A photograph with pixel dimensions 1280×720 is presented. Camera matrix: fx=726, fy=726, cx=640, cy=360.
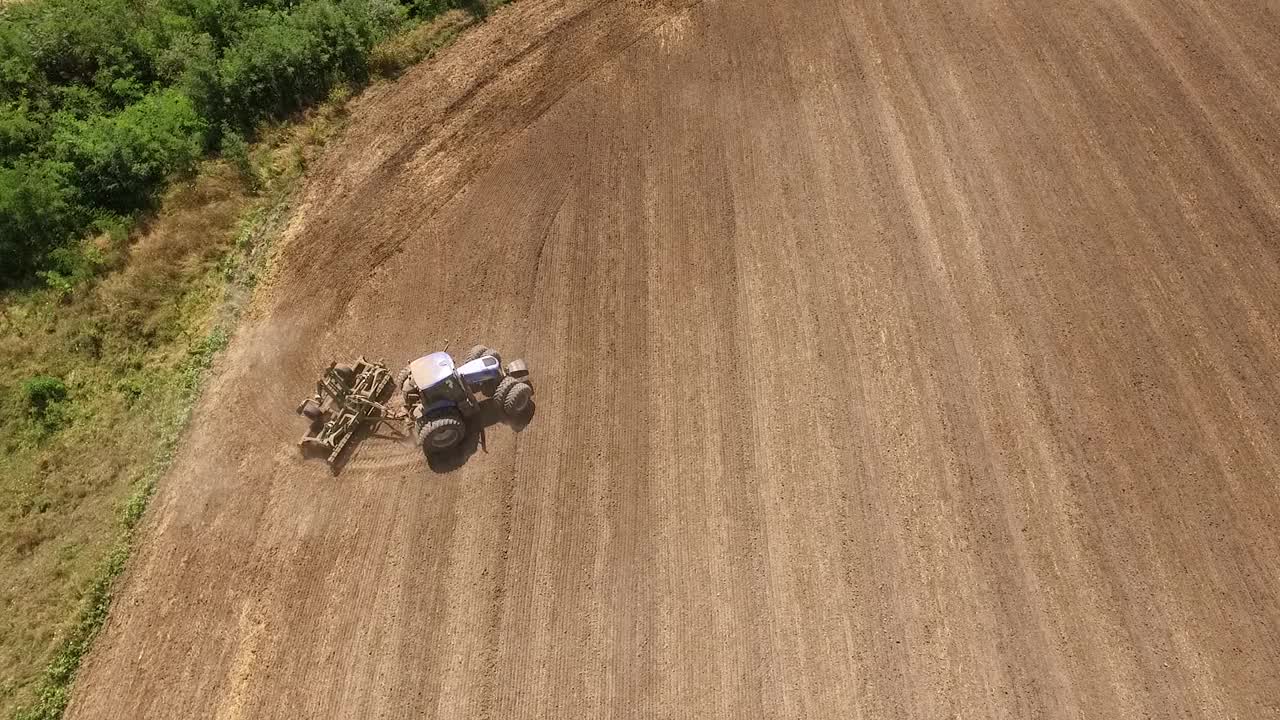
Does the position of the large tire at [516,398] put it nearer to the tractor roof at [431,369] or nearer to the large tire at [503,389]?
the large tire at [503,389]

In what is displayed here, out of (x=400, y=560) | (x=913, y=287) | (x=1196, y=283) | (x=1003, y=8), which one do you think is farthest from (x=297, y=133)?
(x=1196, y=283)

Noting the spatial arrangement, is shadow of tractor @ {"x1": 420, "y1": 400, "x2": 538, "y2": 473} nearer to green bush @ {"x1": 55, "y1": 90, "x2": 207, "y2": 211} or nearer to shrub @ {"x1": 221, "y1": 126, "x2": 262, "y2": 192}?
shrub @ {"x1": 221, "y1": 126, "x2": 262, "y2": 192}

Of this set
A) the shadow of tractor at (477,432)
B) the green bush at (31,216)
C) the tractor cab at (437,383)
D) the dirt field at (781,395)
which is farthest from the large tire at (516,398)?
the green bush at (31,216)

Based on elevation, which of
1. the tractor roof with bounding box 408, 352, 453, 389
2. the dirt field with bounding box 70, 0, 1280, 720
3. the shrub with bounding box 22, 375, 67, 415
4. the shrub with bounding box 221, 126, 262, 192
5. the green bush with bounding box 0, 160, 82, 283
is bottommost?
the dirt field with bounding box 70, 0, 1280, 720

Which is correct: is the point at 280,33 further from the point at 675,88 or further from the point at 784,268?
the point at 784,268

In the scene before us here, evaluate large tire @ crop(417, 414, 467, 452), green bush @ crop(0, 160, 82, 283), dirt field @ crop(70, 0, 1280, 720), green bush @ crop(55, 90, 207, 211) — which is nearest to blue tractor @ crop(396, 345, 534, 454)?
large tire @ crop(417, 414, 467, 452)

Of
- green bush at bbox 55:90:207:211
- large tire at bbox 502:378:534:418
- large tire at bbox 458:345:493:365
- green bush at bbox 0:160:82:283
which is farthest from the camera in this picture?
green bush at bbox 55:90:207:211

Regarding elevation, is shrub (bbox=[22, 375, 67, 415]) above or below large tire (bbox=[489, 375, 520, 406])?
above
